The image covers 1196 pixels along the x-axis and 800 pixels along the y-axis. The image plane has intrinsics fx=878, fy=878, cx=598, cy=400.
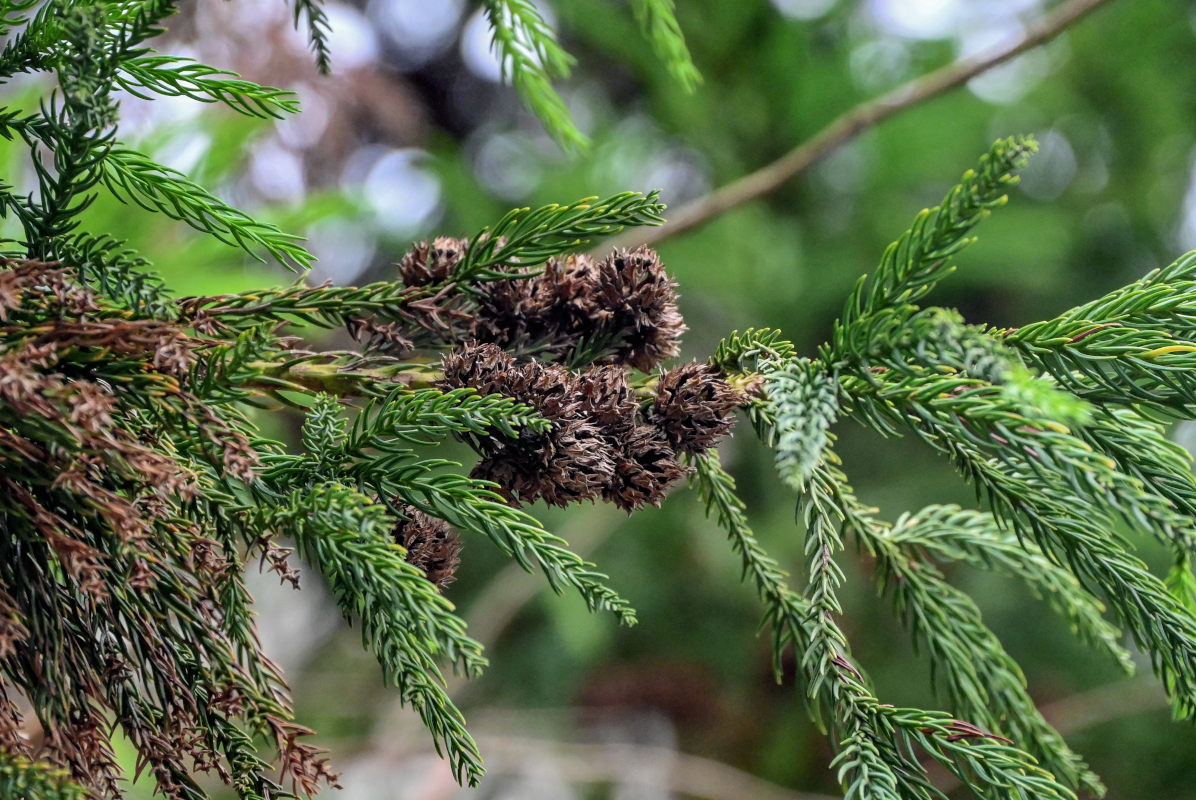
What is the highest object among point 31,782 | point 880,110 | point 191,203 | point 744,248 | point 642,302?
point 744,248

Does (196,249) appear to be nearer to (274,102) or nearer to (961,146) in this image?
(274,102)

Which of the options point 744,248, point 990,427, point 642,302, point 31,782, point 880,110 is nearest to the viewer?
point 31,782

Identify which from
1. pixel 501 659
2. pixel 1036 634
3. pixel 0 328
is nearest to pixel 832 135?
pixel 0 328

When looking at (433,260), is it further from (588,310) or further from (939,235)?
(939,235)

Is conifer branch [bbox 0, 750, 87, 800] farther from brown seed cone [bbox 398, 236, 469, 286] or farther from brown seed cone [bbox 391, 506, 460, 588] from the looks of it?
brown seed cone [bbox 398, 236, 469, 286]

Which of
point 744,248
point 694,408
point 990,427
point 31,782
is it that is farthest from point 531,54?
point 744,248

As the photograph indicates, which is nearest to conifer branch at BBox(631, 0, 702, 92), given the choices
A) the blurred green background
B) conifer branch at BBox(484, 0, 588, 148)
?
conifer branch at BBox(484, 0, 588, 148)
